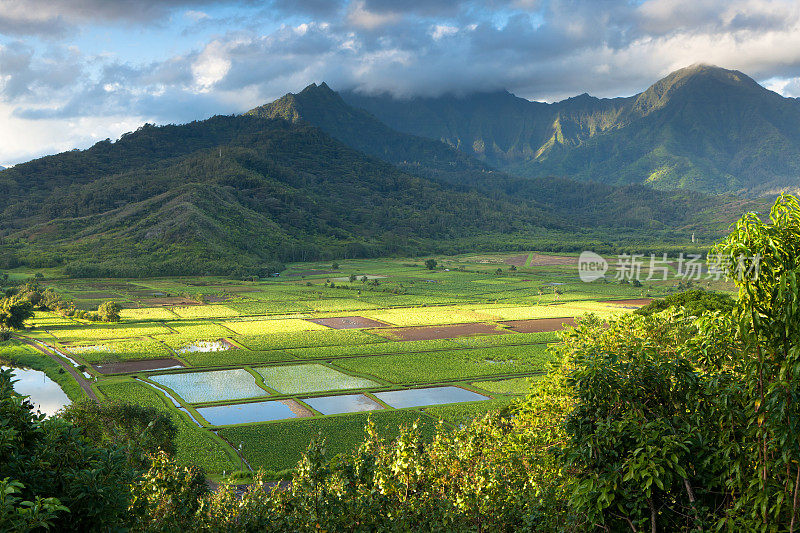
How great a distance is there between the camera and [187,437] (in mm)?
37938

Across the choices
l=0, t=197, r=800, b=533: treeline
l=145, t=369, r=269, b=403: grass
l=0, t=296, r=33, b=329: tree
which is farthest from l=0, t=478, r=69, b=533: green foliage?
l=0, t=296, r=33, b=329: tree

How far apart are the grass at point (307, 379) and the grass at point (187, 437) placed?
10019 mm

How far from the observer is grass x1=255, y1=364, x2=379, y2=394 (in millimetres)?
51594

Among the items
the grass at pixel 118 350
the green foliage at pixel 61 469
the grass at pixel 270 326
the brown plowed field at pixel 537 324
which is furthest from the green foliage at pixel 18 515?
the brown plowed field at pixel 537 324

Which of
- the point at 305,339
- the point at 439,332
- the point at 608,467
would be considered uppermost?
the point at 608,467

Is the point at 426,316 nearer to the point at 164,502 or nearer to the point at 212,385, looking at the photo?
the point at 212,385

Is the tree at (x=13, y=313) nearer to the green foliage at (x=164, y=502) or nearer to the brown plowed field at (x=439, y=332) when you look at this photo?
the brown plowed field at (x=439, y=332)

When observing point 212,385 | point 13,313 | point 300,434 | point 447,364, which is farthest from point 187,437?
point 13,313

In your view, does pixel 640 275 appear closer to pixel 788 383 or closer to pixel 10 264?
pixel 788 383

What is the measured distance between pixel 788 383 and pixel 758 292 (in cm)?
142

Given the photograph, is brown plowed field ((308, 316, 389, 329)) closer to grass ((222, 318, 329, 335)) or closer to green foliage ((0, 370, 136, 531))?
grass ((222, 318, 329, 335))

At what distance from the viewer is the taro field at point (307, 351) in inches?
1626

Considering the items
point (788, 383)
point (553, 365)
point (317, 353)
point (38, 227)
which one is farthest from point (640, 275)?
point (38, 227)

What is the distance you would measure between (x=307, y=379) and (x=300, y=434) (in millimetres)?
15673
